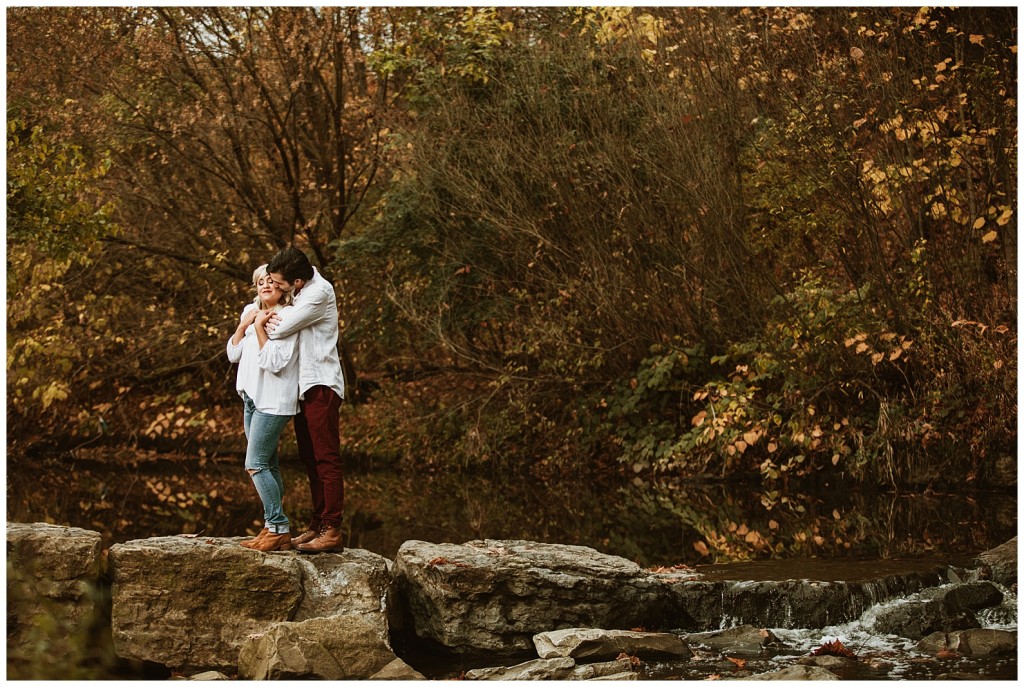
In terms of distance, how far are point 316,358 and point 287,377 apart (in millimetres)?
201

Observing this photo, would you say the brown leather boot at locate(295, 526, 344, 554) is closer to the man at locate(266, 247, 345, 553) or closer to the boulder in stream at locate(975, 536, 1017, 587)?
the man at locate(266, 247, 345, 553)

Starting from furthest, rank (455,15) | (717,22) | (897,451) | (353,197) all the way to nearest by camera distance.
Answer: (353,197)
(455,15)
(717,22)
(897,451)

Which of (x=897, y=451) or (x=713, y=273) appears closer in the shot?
(x=897, y=451)

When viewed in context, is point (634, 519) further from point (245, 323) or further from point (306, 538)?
point (245, 323)

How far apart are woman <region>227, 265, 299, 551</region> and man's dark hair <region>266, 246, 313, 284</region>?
0.08 m

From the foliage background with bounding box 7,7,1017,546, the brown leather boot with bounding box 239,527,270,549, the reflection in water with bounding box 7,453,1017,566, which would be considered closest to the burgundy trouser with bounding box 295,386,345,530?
the brown leather boot with bounding box 239,527,270,549

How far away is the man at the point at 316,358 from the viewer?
21.1 feet

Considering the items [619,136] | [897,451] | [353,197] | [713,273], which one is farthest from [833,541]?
[353,197]

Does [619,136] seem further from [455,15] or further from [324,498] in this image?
[324,498]

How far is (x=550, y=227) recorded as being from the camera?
49.2 ft

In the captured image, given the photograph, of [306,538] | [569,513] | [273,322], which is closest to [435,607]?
[306,538]

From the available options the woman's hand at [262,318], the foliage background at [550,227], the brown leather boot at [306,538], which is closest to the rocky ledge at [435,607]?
the brown leather boot at [306,538]

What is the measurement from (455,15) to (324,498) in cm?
1085

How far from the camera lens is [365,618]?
6.22 metres
